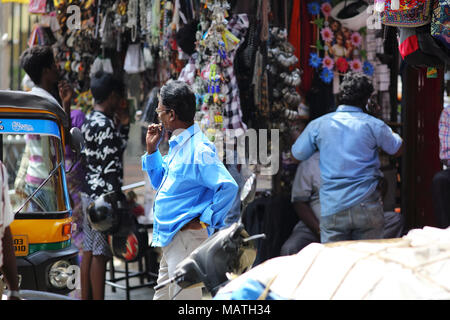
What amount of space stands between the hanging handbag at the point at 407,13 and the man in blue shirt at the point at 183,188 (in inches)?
52.1

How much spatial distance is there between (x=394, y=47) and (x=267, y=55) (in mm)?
1253

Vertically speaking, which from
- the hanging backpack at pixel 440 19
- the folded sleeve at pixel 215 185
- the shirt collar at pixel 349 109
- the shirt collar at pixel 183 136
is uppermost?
the hanging backpack at pixel 440 19

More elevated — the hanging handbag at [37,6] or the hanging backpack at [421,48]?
the hanging handbag at [37,6]

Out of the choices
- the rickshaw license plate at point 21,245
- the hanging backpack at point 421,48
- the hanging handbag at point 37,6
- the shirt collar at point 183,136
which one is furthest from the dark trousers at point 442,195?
the hanging handbag at point 37,6

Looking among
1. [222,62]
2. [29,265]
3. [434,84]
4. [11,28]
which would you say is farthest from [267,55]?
[11,28]

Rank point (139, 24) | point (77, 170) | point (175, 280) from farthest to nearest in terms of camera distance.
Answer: point (139, 24) → point (77, 170) → point (175, 280)

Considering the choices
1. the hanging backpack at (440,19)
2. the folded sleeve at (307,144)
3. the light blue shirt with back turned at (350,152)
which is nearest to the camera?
the hanging backpack at (440,19)

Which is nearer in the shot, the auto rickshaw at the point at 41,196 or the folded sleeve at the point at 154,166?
the folded sleeve at the point at 154,166

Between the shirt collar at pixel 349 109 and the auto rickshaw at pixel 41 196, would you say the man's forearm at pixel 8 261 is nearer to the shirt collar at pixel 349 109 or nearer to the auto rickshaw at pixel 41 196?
the auto rickshaw at pixel 41 196

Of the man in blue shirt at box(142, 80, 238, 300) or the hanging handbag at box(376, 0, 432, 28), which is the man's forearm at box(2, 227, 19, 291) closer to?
the man in blue shirt at box(142, 80, 238, 300)

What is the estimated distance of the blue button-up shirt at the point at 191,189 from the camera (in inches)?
138

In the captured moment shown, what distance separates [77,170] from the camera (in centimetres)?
591

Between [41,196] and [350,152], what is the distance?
219cm
